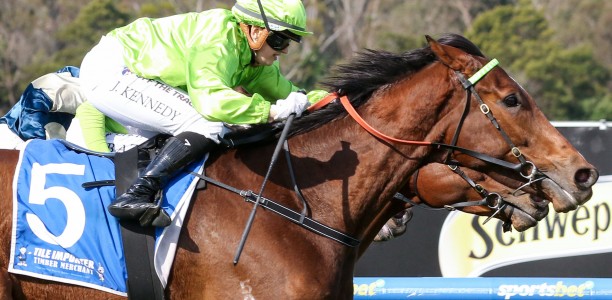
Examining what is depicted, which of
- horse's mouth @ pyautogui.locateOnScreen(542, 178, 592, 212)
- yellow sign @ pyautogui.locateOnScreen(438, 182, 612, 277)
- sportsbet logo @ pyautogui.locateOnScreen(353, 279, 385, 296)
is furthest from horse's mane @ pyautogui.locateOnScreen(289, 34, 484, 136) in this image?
yellow sign @ pyautogui.locateOnScreen(438, 182, 612, 277)

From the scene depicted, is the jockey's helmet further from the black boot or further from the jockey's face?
the black boot

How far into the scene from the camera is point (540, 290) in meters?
6.12

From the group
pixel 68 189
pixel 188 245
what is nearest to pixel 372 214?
pixel 188 245

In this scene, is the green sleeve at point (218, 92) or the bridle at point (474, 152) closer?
the green sleeve at point (218, 92)

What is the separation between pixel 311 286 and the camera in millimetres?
3375

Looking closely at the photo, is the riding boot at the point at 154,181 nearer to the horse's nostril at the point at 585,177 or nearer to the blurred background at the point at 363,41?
the horse's nostril at the point at 585,177

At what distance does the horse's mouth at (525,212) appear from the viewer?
13.7ft

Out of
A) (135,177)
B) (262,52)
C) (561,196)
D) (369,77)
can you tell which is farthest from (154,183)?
(561,196)

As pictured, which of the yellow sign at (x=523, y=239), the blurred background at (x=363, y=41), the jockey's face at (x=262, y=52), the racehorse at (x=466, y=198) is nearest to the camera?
the jockey's face at (x=262, y=52)

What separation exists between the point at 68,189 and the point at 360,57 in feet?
4.40

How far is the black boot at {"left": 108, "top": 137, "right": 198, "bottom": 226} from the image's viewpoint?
3.36m

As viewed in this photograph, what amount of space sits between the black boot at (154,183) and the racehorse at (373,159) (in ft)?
0.46

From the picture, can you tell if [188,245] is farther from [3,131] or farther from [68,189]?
[3,131]

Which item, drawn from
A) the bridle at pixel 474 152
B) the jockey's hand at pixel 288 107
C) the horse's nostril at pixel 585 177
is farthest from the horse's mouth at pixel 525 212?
the jockey's hand at pixel 288 107
